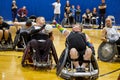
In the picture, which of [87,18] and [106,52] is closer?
[106,52]

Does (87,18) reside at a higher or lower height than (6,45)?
higher

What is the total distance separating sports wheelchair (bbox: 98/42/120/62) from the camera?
301 inches

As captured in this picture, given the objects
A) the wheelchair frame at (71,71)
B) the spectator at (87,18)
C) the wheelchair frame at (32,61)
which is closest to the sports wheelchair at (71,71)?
the wheelchair frame at (71,71)

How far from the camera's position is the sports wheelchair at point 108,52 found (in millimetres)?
7637

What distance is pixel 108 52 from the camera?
25.4 ft

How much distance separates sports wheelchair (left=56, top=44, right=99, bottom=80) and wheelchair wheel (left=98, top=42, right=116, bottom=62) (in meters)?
1.88

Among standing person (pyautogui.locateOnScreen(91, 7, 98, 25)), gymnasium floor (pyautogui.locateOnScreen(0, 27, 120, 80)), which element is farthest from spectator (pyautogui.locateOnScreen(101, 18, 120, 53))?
standing person (pyautogui.locateOnScreen(91, 7, 98, 25))

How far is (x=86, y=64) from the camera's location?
19.1ft

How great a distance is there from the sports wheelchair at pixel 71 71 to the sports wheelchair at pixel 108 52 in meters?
1.88

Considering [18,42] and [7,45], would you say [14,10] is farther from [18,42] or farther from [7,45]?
[18,42]

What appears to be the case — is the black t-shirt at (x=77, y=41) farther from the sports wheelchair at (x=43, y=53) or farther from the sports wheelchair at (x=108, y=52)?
the sports wheelchair at (x=108, y=52)

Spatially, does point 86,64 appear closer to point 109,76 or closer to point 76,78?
point 76,78

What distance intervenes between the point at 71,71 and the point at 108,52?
90.6 inches

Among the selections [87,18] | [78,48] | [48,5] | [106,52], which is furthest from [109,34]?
[48,5]
